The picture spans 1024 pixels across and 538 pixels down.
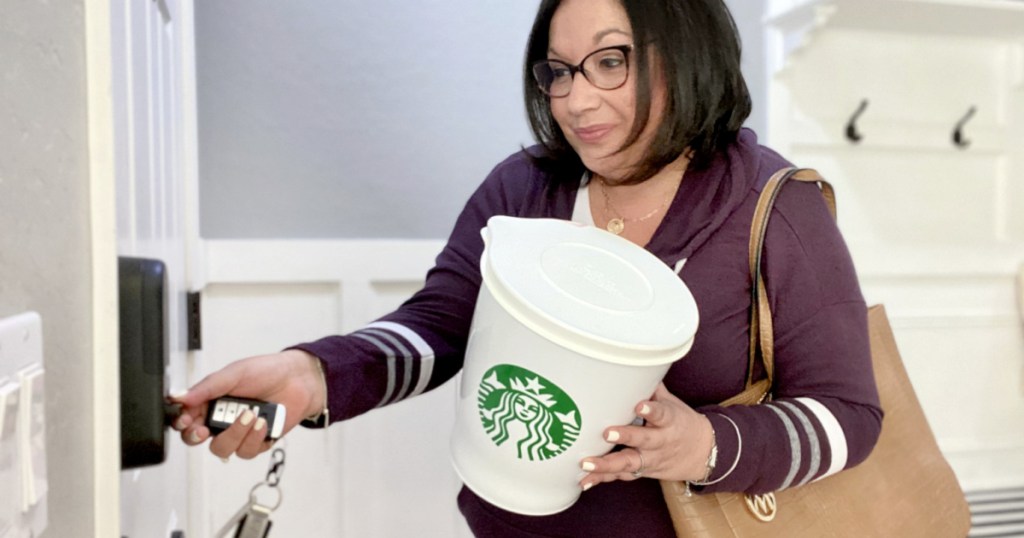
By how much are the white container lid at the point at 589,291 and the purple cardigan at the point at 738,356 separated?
0.46 ft

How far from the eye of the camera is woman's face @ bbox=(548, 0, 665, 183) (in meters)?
0.83

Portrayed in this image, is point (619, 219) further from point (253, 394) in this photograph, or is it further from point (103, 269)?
point (103, 269)

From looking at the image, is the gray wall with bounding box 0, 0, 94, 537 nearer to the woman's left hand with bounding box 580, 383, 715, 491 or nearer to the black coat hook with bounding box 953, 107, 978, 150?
the woman's left hand with bounding box 580, 383, 715, 491

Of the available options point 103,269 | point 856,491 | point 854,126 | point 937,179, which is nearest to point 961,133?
point 937,179

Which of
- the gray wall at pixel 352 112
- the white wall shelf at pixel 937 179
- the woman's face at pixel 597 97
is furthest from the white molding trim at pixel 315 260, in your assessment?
the white wall shelf at pixel 937 179

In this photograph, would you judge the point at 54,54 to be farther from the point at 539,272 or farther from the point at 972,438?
the point at 972,438

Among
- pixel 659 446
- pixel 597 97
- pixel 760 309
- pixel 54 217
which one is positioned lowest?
pixel 659 446

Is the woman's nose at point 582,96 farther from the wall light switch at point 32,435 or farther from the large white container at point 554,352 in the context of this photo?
the wall light switch at point 32,435

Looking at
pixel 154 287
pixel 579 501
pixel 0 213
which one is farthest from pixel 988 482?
pixel 0 213

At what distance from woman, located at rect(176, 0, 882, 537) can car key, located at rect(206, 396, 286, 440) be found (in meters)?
0.06

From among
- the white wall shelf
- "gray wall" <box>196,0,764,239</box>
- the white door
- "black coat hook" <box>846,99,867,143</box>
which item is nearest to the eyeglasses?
the white door

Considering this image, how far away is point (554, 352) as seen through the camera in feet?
1.98

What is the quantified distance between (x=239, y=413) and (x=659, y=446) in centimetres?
36

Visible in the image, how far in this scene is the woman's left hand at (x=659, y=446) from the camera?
66 centimetres
